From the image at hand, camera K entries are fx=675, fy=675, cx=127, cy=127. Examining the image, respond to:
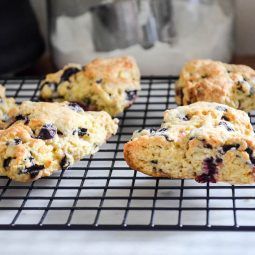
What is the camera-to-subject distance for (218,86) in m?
1.18

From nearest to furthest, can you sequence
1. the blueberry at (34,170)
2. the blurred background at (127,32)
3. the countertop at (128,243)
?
the countertop at (128,243) → the blueberry at (34,170) → the blurred background at (127,32)

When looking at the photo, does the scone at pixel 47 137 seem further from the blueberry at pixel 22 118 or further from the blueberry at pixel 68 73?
the blueberry at pixel 68 73

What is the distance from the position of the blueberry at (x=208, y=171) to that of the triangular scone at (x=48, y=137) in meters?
0.19

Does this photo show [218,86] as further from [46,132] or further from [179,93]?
[46,132]

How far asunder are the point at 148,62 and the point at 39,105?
0.38m

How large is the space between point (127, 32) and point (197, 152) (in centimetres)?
51

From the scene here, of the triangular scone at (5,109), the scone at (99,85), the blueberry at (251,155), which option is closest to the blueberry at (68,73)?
the scone at (99,85)

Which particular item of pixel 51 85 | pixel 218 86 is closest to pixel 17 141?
pixel 51 85

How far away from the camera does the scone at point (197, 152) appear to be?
0.96 meters

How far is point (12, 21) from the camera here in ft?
4.90

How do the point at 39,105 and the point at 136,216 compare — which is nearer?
the point at 136,216

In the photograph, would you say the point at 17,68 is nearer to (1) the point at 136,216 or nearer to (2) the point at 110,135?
(2) the point at 110,135

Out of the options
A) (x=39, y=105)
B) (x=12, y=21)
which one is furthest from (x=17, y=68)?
(x=39, y=105)

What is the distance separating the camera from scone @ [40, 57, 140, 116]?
1216 millimetres
